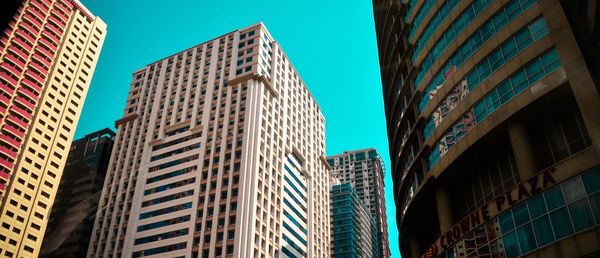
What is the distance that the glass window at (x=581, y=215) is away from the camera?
2125cm

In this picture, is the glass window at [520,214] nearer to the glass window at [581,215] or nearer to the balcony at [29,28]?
the glass window at [581,215]

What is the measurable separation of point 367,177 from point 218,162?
102 meters

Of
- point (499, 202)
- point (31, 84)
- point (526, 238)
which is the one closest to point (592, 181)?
point (526, 238)

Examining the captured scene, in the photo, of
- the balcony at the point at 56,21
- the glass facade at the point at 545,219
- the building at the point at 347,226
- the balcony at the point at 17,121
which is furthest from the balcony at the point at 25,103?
the building at the point at 347,226

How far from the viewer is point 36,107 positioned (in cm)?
8806

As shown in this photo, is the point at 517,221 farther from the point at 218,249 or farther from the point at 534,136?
the point at 218,249

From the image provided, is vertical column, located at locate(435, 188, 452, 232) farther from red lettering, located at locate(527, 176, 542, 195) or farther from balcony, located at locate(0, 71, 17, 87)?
balcony, located at locate(0, 71, 17, 87)

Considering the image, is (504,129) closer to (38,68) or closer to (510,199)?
(510,199)

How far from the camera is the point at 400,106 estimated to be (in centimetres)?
4534

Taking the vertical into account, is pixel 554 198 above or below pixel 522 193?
below

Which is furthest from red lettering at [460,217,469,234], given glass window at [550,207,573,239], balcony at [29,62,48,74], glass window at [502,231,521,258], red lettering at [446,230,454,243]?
balcony at [29,62,48,74]

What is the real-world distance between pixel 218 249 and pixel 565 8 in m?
56.5

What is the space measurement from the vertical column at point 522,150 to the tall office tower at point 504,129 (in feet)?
0.21

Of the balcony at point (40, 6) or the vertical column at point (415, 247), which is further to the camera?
the balcony at point (40, 6)
